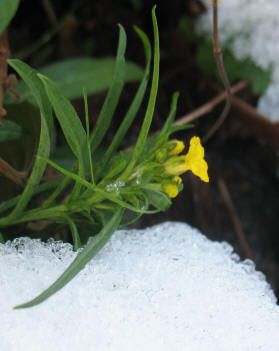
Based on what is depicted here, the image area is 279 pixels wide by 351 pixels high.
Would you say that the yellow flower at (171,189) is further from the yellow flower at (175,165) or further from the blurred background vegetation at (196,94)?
the blurred background vegetation at (196,94)

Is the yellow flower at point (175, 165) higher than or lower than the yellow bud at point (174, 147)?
lower

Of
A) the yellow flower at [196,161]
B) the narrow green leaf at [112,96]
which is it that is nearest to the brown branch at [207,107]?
the narrow green leaf at [112,96]

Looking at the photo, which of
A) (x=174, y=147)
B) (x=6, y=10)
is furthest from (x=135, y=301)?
(x=6, y=10)

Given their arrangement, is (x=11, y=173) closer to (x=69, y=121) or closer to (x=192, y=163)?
(x=69, y=121)

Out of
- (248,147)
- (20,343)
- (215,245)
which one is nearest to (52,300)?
(20,343)

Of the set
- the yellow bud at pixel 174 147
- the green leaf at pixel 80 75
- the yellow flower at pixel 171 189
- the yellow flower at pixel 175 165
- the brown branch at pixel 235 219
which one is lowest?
the brown branch at pixel 235 219

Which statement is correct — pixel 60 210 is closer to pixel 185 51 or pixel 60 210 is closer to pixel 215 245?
pixel 215 245
